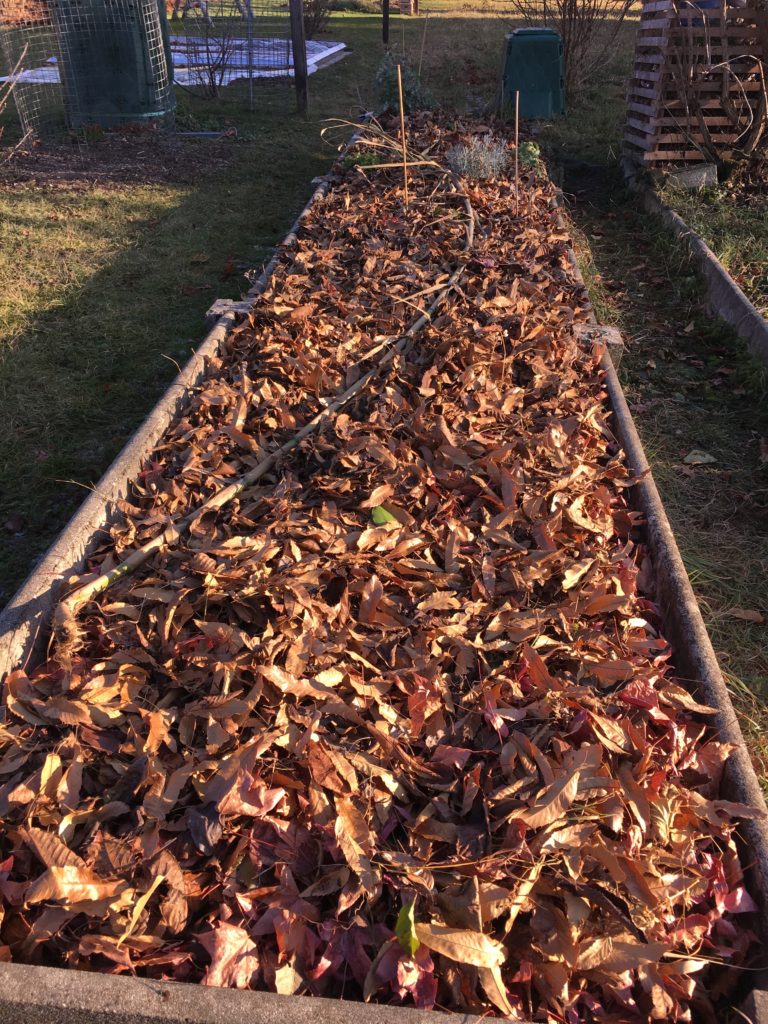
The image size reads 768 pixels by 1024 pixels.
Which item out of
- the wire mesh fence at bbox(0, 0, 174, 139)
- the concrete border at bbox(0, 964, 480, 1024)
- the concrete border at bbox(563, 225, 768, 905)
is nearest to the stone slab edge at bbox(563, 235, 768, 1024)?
the concrete border at bbox(563, 225, 768, 905)

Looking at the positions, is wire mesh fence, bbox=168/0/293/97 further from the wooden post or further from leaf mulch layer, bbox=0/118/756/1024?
leaf mulch layer, bbox=0/118/756/1024

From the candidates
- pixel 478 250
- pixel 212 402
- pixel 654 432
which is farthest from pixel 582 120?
pixel 212 402

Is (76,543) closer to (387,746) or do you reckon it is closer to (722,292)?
(387,746)

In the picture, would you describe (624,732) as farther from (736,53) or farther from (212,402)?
(736,53)

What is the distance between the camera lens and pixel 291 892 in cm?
159

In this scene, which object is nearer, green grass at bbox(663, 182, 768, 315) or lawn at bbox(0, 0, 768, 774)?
lawn at bbox(0, 0, 768, 774)

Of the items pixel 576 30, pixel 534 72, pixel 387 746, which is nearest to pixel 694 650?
pixel 387 746

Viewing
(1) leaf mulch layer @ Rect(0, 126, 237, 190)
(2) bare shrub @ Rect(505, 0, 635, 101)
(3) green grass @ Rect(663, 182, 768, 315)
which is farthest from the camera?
(2) bare shrub @ Rect(505, 0, 635, 101)

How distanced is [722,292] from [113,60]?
799cm

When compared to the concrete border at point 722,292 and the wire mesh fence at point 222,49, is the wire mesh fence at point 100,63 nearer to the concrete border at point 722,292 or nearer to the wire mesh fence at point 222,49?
the wire mesh fence at point 222,49

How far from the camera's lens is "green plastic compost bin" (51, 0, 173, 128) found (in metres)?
9.04

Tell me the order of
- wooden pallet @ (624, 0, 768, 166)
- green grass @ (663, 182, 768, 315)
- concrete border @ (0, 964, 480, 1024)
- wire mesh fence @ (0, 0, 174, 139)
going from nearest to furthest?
concrete border @ (0, 964, 480, 1024)
green grass @ (663, 182, 768, 315)
wooden pallet @ (624, 0, 768, 166)
wire mesh fence @ (0, 0, 174, 139)

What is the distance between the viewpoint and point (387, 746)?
1.85 meters

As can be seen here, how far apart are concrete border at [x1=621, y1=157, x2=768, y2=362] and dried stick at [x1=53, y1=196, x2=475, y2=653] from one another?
6.99ft
